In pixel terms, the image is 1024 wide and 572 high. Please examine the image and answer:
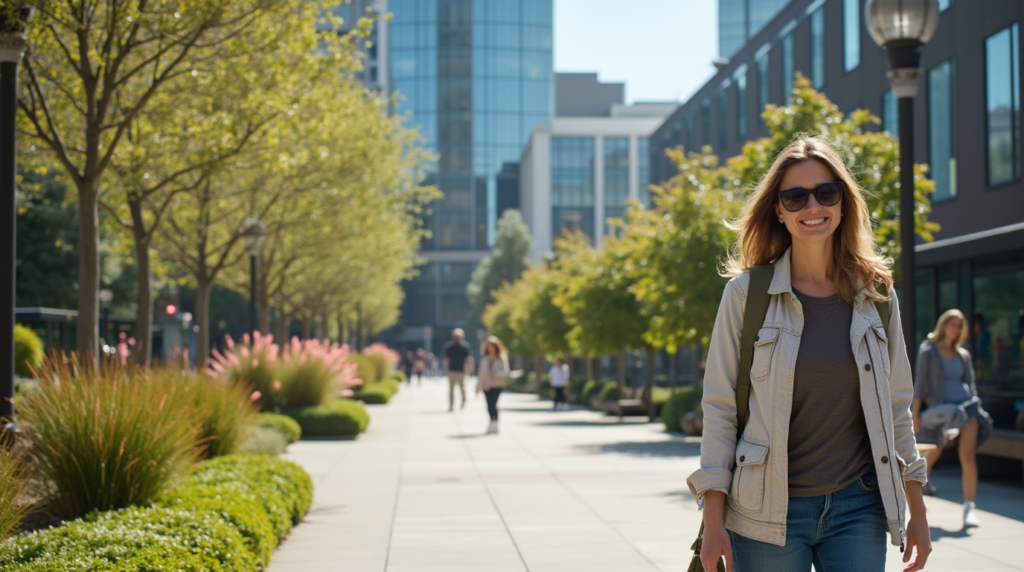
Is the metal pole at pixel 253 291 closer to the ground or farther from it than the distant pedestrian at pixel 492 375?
farther from it

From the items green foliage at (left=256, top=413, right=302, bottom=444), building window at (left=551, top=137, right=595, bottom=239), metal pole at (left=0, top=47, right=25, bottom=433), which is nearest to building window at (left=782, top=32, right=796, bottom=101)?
green foliage at (left=256, top=413, right=302, bottom=444)

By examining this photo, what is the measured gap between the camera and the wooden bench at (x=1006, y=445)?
12.5m

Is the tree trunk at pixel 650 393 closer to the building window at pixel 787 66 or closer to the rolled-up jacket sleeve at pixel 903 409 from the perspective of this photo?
the building window at pixel 787 66

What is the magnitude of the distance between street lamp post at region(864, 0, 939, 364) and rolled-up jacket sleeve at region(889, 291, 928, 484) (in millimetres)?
6588

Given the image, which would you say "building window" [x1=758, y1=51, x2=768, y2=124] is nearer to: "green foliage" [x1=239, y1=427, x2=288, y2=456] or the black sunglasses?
"green foliage" [x1=239, y1=427, x2=288, y2=456]

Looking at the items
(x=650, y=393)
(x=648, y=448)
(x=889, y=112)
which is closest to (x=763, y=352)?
(x=648, y=448)

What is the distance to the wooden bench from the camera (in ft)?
41.0

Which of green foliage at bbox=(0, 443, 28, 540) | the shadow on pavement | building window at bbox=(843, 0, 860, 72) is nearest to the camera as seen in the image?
green foliage at bbox=(0, 443, 28, 540)

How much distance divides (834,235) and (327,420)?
1846 cm

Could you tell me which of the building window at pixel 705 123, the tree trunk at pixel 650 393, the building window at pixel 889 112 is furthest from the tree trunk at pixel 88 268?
the building window at pixel 705 123

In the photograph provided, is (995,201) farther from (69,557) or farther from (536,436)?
(69,557)

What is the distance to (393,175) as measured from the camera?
30250 millimetres

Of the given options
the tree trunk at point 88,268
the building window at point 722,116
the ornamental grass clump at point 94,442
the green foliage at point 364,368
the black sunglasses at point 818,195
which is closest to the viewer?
the black sunglasses at point 818,195

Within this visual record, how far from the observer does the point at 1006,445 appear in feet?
42.0
